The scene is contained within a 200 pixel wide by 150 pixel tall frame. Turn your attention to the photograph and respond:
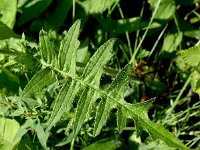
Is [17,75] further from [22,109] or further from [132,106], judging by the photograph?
[132,106]

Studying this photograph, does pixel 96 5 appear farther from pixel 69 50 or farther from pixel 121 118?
pixel 121 118

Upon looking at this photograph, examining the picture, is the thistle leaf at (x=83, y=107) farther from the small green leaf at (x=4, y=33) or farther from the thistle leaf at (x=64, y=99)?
the small green leaf at (x=4, y=33)

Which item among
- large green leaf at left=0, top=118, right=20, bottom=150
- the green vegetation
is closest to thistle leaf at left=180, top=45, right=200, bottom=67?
the green vegetation

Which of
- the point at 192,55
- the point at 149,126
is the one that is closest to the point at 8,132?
the point at 149,126

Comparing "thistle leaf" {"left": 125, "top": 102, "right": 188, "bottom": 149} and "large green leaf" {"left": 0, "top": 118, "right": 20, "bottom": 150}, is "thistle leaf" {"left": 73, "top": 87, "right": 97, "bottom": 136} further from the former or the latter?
"large green leaf" {"left": 0, "top": 118, "right": 20, "bottom": 150}

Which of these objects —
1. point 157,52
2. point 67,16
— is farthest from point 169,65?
point 67,16

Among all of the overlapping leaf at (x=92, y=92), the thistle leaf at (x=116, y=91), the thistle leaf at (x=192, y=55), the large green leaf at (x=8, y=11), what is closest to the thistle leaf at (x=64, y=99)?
the overlapping leaf at (x=92, y=92)
